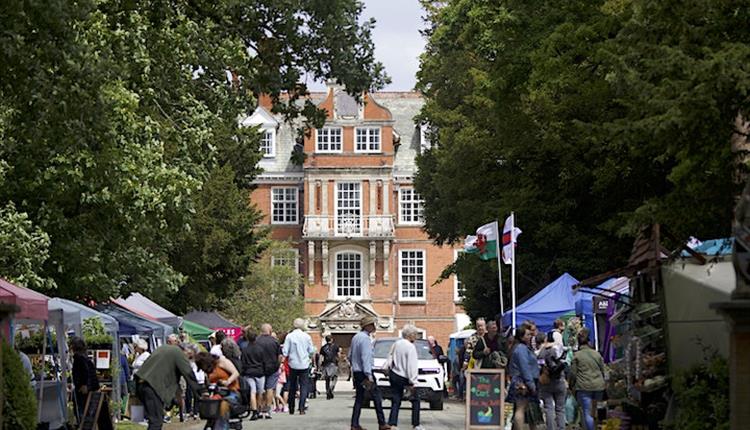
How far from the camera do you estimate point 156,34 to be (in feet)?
76.3

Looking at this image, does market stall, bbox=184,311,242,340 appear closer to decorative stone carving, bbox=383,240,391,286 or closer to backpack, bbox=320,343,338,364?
backpack, bbox=320,343,338,364

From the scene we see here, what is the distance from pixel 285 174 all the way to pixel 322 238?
15.5 feet

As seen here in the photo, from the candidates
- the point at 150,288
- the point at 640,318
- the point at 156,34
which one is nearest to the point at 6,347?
the point at 640,318

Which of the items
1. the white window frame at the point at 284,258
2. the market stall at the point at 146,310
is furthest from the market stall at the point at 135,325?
the white window frame at the point at 284,258

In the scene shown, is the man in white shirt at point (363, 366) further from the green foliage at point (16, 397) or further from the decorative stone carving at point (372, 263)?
the decorative stone carving at point (372, 263)

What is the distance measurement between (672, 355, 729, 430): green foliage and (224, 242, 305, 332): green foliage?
5855 cm

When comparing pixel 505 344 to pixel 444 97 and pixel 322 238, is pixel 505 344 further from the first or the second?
pixel 322 238

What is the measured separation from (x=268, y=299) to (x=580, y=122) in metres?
50.3

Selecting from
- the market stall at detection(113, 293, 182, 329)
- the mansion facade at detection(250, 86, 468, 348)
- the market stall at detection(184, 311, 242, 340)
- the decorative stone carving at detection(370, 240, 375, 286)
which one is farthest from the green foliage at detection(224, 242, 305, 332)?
the market stall at detection(113, 293, 182, 329)

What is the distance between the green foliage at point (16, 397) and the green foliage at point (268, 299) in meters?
55.2

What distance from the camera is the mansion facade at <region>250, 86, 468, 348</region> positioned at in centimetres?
9038

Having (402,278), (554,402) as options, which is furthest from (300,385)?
(402,278)

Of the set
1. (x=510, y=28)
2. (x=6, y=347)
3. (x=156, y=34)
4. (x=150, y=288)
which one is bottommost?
(x=6, y=347)

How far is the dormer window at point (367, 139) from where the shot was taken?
297ft
